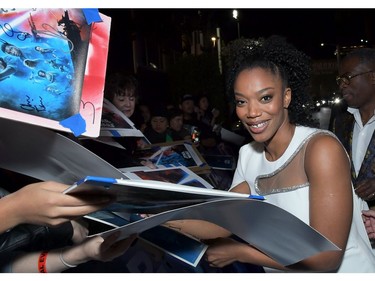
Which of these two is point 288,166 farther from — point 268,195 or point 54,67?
point 54,67

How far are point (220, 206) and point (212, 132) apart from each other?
17.8 feet

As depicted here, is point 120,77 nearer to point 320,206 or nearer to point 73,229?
point 73,229

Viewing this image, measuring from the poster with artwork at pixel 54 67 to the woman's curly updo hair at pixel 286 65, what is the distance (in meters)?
0.70

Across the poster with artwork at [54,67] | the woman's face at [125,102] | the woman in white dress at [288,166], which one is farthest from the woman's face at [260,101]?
the woman's face at [125,102]

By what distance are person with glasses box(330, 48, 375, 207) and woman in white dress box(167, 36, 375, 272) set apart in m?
1.33

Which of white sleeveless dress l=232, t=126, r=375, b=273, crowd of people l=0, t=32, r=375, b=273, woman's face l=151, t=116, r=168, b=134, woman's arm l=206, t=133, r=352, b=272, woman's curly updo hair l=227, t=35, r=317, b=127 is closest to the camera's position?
crowd of people l=0, t=32, r=375, b=273

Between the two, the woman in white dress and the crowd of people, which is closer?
the crowd of people

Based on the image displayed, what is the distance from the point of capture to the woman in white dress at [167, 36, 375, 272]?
1.51 meters

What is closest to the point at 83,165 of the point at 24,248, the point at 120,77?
the point at 24,248

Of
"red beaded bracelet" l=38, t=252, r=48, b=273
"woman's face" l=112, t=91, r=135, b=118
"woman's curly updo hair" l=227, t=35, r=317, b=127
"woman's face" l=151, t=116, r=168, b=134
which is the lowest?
"red beaded bracelet" l=38, t=252, r=48, b=273

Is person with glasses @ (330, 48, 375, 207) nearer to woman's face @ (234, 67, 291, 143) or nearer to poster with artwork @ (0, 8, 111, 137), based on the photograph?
woman's face @ (234, 67, 291, 143)

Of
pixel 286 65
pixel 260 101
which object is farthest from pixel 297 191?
pixel 286 65

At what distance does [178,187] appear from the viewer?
Result: 991mm

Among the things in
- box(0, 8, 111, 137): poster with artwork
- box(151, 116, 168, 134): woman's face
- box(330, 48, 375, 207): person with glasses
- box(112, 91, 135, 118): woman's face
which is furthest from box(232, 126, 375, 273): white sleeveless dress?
box(151, 116, 168, 134): woman's face
